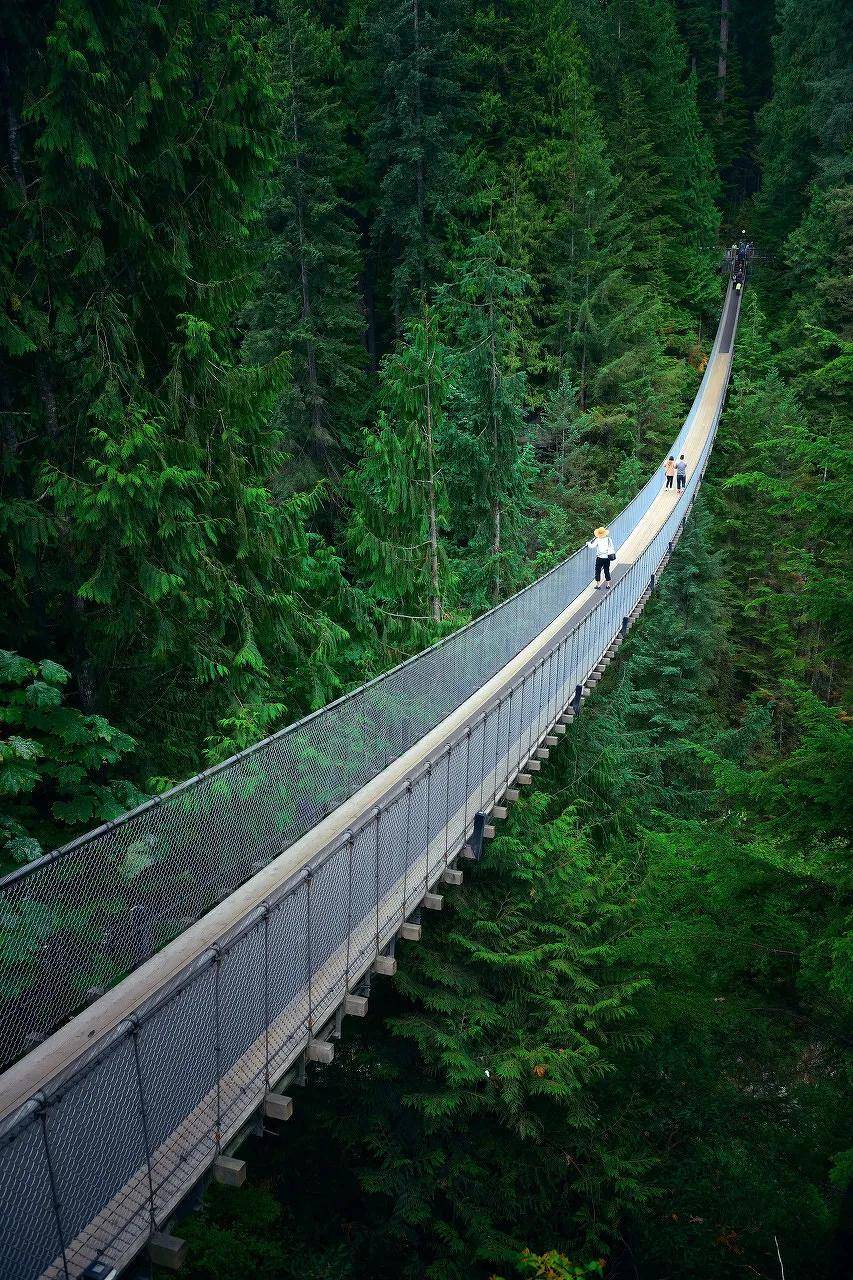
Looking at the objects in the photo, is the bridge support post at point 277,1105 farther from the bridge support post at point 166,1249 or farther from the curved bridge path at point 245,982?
the bridge support post at point 166,1249

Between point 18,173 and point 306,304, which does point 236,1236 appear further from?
point 306,304

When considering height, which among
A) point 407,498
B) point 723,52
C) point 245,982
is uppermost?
point 723,52

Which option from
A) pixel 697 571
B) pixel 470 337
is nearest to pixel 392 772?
pixel 470 337

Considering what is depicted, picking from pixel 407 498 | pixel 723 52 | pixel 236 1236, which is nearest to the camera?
pixel 236 1236

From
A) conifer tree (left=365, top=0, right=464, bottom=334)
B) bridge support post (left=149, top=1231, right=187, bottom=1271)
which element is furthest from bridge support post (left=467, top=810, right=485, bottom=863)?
conifer tree (left=365, top=0, right=464, bottom=334)

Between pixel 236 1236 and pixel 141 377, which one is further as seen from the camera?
pixel 236 1236

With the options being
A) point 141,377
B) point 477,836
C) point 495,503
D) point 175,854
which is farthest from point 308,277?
point 175,854

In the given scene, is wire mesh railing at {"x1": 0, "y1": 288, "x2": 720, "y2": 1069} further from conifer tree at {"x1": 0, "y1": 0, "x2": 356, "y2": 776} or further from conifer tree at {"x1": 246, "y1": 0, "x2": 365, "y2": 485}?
conifer tree at {"x1": 246, "y1": 0, "x2": 365, "y2": 485}
